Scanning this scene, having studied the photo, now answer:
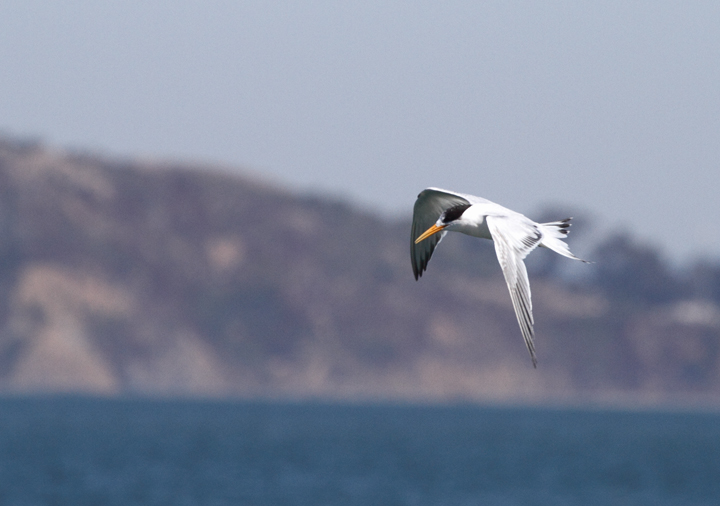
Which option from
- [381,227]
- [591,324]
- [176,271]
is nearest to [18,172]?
[176,271]

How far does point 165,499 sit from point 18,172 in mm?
82419

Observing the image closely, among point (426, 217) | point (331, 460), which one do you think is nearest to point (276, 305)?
point (331, 460)

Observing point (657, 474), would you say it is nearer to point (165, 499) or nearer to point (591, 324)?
point (165, 499)

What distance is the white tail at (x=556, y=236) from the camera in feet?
33.2

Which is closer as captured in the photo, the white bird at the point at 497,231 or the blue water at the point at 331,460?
the white bird at the point at 497,231

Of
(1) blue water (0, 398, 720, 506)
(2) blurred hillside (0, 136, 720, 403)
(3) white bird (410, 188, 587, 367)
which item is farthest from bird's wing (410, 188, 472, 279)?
(2) blurred hillside (0, 136, 720, 403)

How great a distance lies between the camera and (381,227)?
15900 cm

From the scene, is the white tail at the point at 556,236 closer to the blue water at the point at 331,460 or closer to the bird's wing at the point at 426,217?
the bird's wing at the point at 426,217

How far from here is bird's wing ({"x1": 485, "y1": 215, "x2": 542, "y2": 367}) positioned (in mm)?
9391

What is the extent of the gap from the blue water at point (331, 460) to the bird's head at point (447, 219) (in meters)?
52.3

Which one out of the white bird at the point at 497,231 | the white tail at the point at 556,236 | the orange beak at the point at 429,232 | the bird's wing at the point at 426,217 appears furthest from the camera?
the bird's wing at the point at 426,217

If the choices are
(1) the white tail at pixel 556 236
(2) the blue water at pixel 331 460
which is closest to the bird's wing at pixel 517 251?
(1) the white tail at pixel 556 236

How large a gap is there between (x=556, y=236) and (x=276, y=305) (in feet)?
426

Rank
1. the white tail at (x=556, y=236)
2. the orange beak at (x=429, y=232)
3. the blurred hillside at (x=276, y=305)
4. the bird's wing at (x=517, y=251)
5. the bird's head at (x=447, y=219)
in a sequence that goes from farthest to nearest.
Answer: the blurred hillside at (x=276, y=305)
the orange beak at (x=429, y=232)
the bird's head at (x=447, y=219)
the white tail at (x=556, y=236)
the bird's wing at (x=517, y=251)
